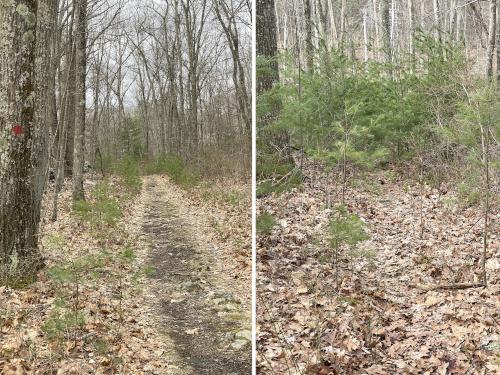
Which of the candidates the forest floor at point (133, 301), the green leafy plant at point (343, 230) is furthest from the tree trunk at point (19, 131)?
the green leafy plant at point (343, 230)

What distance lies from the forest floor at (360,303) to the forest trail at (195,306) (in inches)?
20.9

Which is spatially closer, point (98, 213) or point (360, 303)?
point (360, 303)

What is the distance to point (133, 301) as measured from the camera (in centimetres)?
352

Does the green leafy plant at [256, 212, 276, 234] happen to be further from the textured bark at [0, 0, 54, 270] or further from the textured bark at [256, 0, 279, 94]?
the textured bark at [0, 0, 54, 270]

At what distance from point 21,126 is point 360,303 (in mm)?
2566

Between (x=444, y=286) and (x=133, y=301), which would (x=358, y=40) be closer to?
(x=444, y=286)

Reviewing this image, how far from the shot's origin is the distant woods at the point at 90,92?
349 centimetres

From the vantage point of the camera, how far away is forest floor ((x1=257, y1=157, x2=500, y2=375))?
223 centimetres

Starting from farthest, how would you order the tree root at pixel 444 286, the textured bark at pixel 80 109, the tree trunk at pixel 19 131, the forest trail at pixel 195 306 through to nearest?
the textured bark at pixel 80 109, the tree trunk at pixel 19 131, the tree root at pixel 444 286, the forest trail at pixel 195 306

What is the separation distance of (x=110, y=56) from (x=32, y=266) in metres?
14.6

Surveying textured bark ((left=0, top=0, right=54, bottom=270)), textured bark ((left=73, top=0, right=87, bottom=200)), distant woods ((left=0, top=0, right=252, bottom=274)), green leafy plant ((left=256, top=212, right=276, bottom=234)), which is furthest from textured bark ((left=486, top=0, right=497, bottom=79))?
textured bark ((left=73, top=0, right=87, bottom=200))

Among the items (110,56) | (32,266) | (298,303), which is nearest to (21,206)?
(32,266)

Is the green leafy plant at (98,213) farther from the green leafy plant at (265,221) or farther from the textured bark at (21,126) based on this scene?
the green leafy plant at (265,221)

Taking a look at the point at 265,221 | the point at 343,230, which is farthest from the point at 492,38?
the point at 265,221
